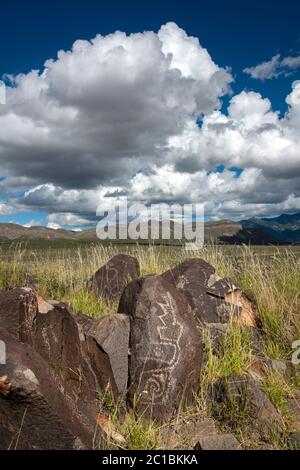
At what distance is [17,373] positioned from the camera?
3.71 metres

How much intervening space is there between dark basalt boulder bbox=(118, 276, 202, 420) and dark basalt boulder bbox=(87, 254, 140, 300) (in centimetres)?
344

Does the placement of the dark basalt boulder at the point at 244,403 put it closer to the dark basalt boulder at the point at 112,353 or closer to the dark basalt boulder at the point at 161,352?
the dark basalt boulder at the point at 161,352

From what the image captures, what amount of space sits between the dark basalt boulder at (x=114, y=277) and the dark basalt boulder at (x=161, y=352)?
3.44m

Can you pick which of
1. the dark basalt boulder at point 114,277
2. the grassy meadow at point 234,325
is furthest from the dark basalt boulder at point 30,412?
the dark basalt boulder at point 114,277

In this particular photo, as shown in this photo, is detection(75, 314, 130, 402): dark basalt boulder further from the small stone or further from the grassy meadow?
the small stone

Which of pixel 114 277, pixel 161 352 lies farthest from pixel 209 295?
pixel 114 277

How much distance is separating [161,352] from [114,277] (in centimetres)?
443

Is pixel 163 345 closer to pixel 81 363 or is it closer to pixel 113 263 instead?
pixel 81 363

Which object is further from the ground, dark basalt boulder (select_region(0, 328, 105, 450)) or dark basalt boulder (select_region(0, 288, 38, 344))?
dark basalt boulder (select_region(0, 288, 38, 344))

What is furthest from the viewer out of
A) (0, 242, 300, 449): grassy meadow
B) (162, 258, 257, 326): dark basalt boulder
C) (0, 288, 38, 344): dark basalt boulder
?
(162, 258, 257, 326): dark basalt boulder

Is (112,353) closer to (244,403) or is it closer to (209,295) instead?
(244,403)

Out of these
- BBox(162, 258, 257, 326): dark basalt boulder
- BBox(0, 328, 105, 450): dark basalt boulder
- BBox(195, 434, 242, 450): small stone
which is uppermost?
BBox(162, 258, 257, 326): dark basalt boulder

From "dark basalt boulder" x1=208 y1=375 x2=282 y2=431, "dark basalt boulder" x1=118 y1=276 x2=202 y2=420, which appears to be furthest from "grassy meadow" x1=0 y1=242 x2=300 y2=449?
"dark basalt boulder" x1=118 y1=276 x2=202 y2=420

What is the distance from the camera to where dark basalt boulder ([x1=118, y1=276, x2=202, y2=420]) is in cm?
522
